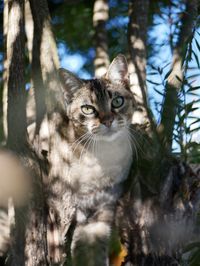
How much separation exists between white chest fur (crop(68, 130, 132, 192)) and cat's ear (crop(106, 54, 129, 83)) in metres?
0.26

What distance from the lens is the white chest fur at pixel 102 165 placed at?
1965 millimetres

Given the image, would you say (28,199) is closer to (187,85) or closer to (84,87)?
(84,87)

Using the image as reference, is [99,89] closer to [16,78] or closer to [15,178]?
[16,78]

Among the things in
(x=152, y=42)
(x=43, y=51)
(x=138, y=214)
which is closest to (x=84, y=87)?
(x=43, y=51)

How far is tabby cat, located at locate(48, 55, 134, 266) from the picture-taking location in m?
1.93

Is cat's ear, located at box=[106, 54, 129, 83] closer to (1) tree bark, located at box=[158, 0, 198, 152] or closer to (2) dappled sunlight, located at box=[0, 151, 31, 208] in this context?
(1) tree bark, located at box=[158, 0, 198, 152]

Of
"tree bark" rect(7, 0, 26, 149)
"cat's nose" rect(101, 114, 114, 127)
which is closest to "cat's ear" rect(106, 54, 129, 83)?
"cat's nose" rect(101, 114, 114, 127)

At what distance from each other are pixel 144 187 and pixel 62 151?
45 centimetres

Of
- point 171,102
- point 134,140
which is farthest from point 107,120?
point 171,102

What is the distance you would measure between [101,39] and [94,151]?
80 cm

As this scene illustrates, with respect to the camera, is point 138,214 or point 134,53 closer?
point 138,214

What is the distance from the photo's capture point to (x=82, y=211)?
1.95 m

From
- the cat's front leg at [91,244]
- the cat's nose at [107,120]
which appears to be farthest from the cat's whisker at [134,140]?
the cat's front leg at [91,244]

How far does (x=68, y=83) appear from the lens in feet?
6.57
